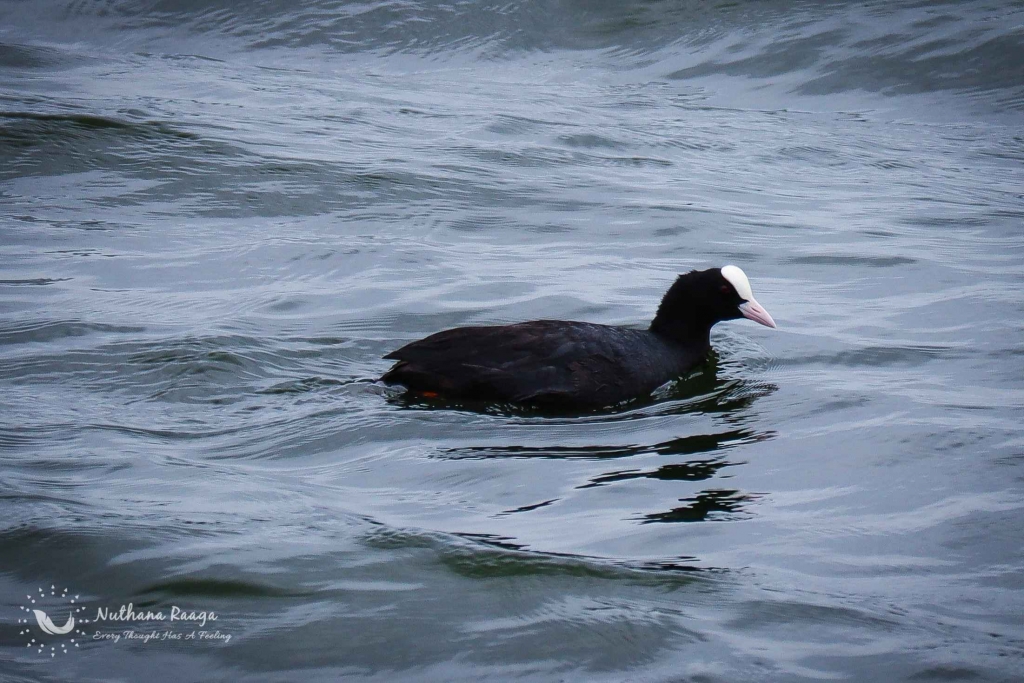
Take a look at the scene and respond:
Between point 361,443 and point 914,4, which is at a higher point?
point 914,4

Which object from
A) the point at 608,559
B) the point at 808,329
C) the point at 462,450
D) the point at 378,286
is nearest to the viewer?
the point at 608,559

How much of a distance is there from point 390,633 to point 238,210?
6.63 metres

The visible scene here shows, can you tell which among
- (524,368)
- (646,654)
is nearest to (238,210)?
(524,368)

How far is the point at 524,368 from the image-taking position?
20.7ft

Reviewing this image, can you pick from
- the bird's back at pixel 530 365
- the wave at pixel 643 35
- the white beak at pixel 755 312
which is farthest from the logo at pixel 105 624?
the wave at pixel 643 35

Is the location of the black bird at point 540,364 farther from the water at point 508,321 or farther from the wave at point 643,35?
the wave at point 643,35

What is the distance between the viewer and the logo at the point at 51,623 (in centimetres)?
366

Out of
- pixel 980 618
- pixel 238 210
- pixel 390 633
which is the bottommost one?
pixel 980 618

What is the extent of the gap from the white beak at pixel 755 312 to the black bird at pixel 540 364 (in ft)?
1.70

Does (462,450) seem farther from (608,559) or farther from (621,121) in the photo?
(621,121)

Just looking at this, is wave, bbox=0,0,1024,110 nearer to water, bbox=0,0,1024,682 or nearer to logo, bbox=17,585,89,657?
water, bbox=0,0,1024,682

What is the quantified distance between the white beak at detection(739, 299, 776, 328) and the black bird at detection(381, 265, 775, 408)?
0.52 meters

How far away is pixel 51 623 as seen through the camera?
3775 millimetres

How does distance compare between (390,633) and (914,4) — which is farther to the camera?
(914,4)
